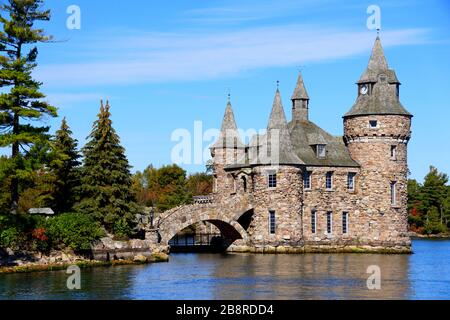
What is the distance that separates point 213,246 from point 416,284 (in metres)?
29.2

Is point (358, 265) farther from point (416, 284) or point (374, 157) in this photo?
point (374, 157)

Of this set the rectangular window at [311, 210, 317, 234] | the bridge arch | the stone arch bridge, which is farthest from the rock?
the rectangular window at [311, 210, 317, 234]

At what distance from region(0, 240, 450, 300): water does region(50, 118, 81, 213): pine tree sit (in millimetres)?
7962

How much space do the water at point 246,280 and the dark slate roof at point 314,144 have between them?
34.2 ft

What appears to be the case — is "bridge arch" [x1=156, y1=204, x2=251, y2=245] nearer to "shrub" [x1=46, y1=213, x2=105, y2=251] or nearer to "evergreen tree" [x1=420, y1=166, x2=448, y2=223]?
"shrub" [x1=46, y1=213, x2=105, y2=251]

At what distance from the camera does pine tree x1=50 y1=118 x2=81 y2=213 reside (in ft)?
198

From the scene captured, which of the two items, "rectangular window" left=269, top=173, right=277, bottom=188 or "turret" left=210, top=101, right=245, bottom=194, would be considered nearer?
"rectangular window" left=269, top=173, right=277, bottom=188

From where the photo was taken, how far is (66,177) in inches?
2398

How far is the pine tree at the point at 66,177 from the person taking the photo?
2376 inches

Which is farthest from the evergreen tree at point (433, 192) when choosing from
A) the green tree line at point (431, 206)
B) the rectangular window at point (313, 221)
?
the rectangular window at point (313, 221)

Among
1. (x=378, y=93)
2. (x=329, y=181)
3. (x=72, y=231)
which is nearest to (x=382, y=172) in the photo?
(x=329, y=181)

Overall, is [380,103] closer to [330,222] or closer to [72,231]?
[330,222]

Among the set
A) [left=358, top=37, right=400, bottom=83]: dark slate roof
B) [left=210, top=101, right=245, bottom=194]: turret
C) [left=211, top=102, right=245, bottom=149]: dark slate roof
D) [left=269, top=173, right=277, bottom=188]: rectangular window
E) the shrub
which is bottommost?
the shrub
